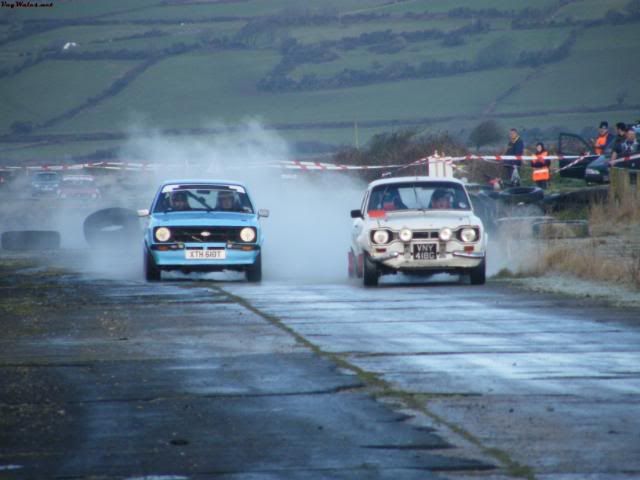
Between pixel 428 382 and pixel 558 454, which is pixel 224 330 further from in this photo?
pixel 558 454

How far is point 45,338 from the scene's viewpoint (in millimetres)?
14227

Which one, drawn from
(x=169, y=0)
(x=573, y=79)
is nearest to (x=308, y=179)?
(x=573, y=79)

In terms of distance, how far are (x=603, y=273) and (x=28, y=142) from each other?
242 ft

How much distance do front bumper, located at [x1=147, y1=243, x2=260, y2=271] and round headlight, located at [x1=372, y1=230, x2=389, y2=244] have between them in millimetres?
2323

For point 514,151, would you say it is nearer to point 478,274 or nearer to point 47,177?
point 478,274

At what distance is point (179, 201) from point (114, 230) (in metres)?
7.84

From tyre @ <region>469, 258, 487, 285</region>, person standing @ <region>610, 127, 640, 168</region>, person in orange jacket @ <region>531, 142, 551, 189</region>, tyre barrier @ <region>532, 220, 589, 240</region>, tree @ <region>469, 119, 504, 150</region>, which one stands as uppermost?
tree @ <region>469, 119, 504, 150</region>

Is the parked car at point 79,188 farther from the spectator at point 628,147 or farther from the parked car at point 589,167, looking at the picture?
the spectator at point 628,147

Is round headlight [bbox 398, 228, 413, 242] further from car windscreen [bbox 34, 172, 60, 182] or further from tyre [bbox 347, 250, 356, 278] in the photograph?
car windscreen [bbox 34, 172, 60, 182]

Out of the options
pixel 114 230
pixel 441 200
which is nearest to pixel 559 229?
pixel 441 200

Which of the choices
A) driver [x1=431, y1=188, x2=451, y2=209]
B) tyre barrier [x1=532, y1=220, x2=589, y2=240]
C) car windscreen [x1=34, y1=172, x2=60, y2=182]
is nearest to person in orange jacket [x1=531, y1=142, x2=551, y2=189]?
tyre barrier [x1=532, y1=220, x2=589, y2=240]

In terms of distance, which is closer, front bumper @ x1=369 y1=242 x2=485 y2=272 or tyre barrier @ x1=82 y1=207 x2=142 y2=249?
front bumper @ x1=369 y1=242 x2=485 y2=272

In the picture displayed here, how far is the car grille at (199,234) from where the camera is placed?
72.4 feet

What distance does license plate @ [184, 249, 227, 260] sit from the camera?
2195cm
